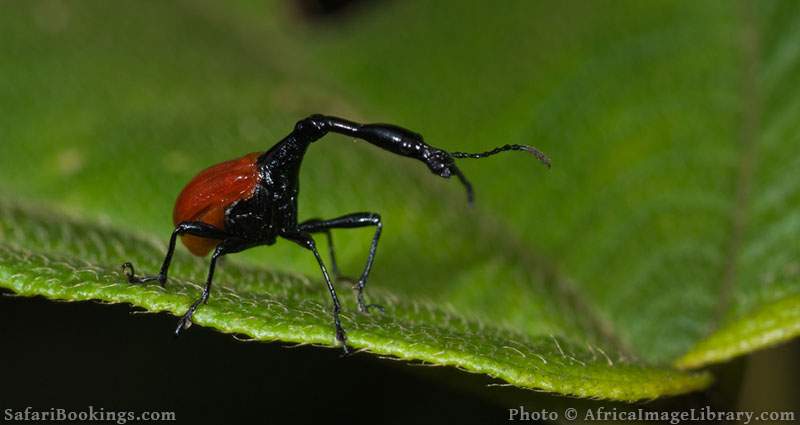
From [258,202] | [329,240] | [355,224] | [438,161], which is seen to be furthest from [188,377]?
[438,161]

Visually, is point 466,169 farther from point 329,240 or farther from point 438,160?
point 438,160

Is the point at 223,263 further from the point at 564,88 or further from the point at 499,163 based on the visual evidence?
the point at 564,88

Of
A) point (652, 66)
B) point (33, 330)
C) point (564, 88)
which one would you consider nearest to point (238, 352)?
point (33, 330)

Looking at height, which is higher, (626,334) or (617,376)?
(626,334)

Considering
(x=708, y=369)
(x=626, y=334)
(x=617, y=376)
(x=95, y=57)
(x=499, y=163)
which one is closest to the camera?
(x=617, y=376)

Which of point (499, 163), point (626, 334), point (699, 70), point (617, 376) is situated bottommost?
point (617, 376)

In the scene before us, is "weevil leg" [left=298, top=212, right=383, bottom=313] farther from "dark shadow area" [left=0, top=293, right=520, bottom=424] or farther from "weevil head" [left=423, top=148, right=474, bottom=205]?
"dark shadow area" [left=0, top=293, right=520, bottom=424]

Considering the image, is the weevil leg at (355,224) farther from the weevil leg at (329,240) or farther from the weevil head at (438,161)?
the weevil head at (438,161)
